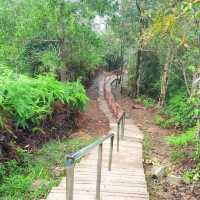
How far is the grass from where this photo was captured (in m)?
6.25

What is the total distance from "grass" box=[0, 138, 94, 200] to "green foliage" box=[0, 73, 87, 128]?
83 centimetres

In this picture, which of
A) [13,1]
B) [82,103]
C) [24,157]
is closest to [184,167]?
[24,157]

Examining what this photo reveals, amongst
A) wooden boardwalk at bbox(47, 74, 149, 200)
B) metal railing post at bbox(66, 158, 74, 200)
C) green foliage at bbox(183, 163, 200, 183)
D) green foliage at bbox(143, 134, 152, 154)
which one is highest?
metal railing post at bbox(66, 158, 74, 200)

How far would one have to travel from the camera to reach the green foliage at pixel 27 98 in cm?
832

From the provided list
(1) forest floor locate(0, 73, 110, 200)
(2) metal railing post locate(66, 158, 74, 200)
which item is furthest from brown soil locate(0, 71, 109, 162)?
(2) metal railing post locate(66, 158, 74, 200)

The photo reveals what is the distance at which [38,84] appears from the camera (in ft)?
35.3

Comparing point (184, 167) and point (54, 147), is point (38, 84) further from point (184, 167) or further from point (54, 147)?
point (184, 167)

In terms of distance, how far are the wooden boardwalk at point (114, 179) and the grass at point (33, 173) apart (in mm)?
490

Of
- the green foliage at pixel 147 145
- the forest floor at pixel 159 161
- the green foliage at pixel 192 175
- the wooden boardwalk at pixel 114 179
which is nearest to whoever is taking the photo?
the wooden boardwalk at pixel 114 179

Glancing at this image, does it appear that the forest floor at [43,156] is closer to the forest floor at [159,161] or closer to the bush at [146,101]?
the forest floor at [159,161]

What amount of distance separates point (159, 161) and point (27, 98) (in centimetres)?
357

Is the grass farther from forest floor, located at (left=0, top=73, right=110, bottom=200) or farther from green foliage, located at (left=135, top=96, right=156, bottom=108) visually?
green foliage, located at (left=135, top=96, right=156, bottom=108)

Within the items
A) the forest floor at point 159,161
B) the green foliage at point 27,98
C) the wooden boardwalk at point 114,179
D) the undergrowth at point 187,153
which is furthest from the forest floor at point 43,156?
the undergrowth at point 187,153

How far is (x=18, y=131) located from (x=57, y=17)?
7.63 m
